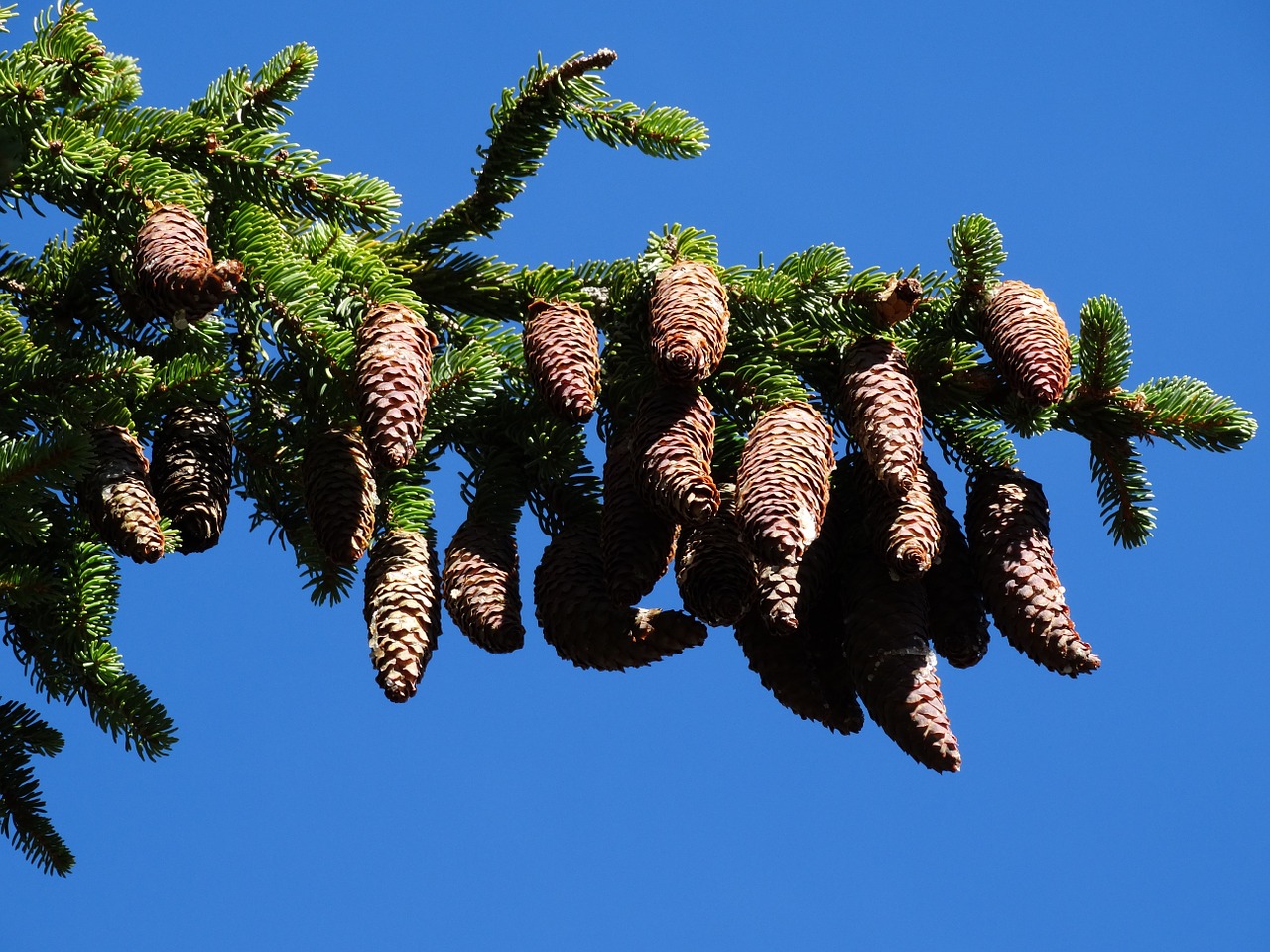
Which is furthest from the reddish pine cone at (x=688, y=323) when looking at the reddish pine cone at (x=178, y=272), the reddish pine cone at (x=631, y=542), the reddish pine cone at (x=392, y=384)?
the reddish pine cone at (x=178, y=272)

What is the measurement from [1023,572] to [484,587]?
36.6 inches

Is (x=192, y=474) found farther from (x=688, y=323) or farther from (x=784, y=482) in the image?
(x=784, y=482)

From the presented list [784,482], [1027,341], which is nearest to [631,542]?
[784,482]

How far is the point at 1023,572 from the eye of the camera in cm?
233

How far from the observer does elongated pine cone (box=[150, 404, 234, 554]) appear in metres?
2.47

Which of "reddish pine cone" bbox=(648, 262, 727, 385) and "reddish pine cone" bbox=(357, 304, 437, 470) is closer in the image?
"reddish pine cone" bbox=(357, 304, 437, 470)

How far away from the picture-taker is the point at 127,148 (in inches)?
98.6

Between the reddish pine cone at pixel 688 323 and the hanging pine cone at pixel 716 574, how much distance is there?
0.25 meters

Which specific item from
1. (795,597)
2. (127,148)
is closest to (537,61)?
(127,148)

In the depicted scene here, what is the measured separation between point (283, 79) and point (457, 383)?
982 millimetres

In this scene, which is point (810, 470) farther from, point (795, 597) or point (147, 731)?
point (147, 731)

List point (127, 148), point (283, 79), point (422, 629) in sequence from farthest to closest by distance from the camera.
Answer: point (283, 79) < point (127, 148) < point (422, 629)

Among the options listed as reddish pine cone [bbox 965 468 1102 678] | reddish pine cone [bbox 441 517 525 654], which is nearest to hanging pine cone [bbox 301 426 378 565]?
reddish pine cone [bbox 441 517 525 654]

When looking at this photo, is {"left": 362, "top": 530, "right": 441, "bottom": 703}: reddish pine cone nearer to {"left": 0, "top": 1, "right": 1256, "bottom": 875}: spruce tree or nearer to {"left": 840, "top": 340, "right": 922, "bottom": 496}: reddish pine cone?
{"left": 0, "top": 1, "right": 1256, "bottom": 875}: spruce tree
